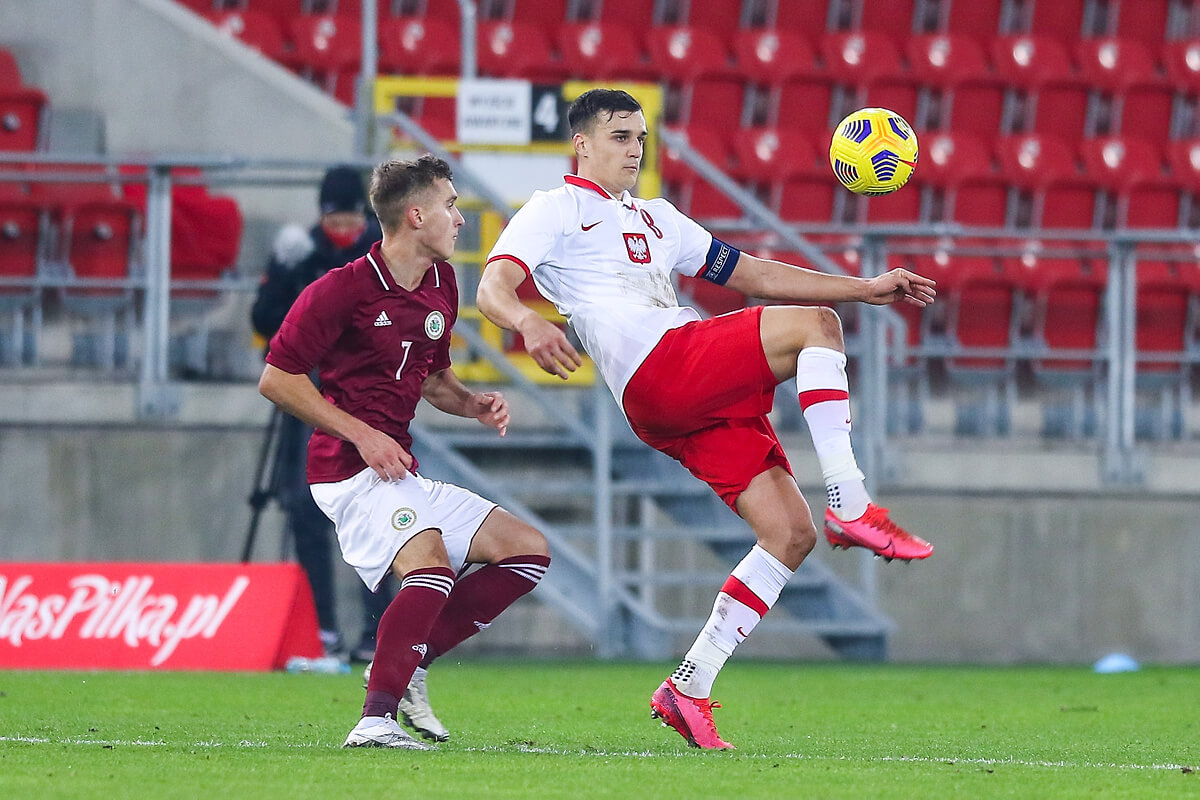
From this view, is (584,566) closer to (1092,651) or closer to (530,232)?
(1092,651)

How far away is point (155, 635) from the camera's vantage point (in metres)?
8.27

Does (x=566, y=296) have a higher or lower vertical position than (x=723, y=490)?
higher

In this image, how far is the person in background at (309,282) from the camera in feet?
28.9

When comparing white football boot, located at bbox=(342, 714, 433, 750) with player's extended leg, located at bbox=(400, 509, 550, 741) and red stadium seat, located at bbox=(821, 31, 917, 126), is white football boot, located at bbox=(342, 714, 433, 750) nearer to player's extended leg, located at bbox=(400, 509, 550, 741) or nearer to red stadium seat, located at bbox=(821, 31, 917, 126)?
player's extended leg, located at bbox=(400, 509, 550, 741)

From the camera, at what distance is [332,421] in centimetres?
502

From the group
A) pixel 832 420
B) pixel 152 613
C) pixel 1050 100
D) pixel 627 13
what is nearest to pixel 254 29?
pixel 627 13

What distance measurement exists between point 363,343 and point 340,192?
3.79 m

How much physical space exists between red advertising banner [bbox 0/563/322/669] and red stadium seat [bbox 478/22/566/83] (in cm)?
603

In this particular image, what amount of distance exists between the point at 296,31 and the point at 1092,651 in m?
7.15

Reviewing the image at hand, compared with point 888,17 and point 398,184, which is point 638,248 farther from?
point 888,17

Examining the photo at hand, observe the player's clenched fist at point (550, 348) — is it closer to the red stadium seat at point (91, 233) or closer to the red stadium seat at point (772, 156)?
the red stadium seat at point (91, 233)

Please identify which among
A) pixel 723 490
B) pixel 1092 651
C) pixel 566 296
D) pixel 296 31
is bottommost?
pixel 1092 651

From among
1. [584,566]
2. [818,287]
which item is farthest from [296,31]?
[818,287]

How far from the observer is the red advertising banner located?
8.24 metres
